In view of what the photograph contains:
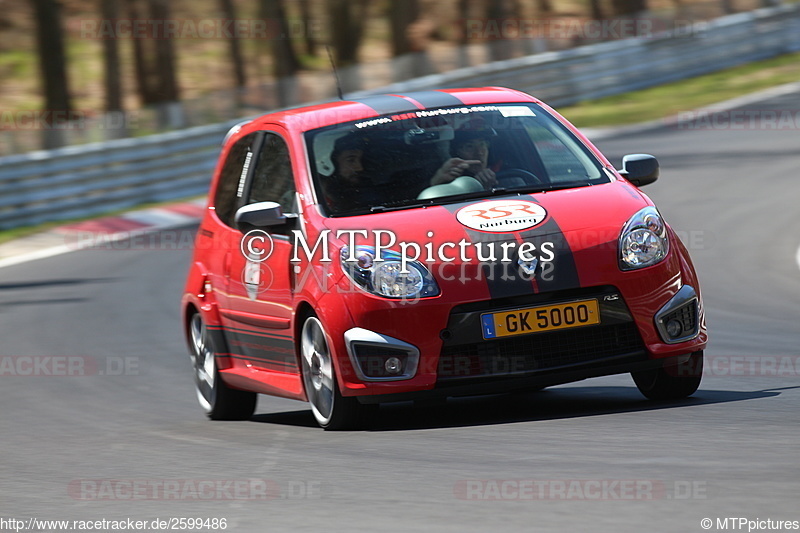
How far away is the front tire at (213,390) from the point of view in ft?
26.4

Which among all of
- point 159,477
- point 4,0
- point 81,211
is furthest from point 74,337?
point 4,0

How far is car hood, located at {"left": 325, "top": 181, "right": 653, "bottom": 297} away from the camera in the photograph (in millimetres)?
6227

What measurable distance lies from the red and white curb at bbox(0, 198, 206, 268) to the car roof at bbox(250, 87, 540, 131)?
9.69 meters

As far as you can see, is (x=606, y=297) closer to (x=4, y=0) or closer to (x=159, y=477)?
(x=159, y=477)

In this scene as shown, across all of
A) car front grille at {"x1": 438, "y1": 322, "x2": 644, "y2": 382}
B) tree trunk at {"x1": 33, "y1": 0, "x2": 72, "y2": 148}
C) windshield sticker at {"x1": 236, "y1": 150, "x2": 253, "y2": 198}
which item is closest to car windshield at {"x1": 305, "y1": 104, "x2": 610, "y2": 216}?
windshield sticker at {"x1": 236, "y1": 150, "x2": 253, "y2": 198}

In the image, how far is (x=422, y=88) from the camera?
24.5m

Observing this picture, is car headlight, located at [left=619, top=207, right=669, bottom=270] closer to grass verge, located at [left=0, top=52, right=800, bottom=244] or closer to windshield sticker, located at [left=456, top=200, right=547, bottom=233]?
windshield sticker, located at [left=456, top=200, right=547, bottom=233]

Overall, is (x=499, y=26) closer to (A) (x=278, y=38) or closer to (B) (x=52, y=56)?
(A) (x=278, y=38)

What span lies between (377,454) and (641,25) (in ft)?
82.7

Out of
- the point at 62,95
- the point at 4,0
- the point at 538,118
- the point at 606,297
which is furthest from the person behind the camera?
the point at 4,0

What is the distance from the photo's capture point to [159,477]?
589cm

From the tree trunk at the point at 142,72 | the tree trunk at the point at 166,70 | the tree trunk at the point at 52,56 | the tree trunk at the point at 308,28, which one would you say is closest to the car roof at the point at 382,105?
the tree trunk at the point at 52,56

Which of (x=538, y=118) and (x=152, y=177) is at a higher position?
(x=538, y=118)

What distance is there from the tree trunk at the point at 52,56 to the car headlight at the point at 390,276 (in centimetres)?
2018
